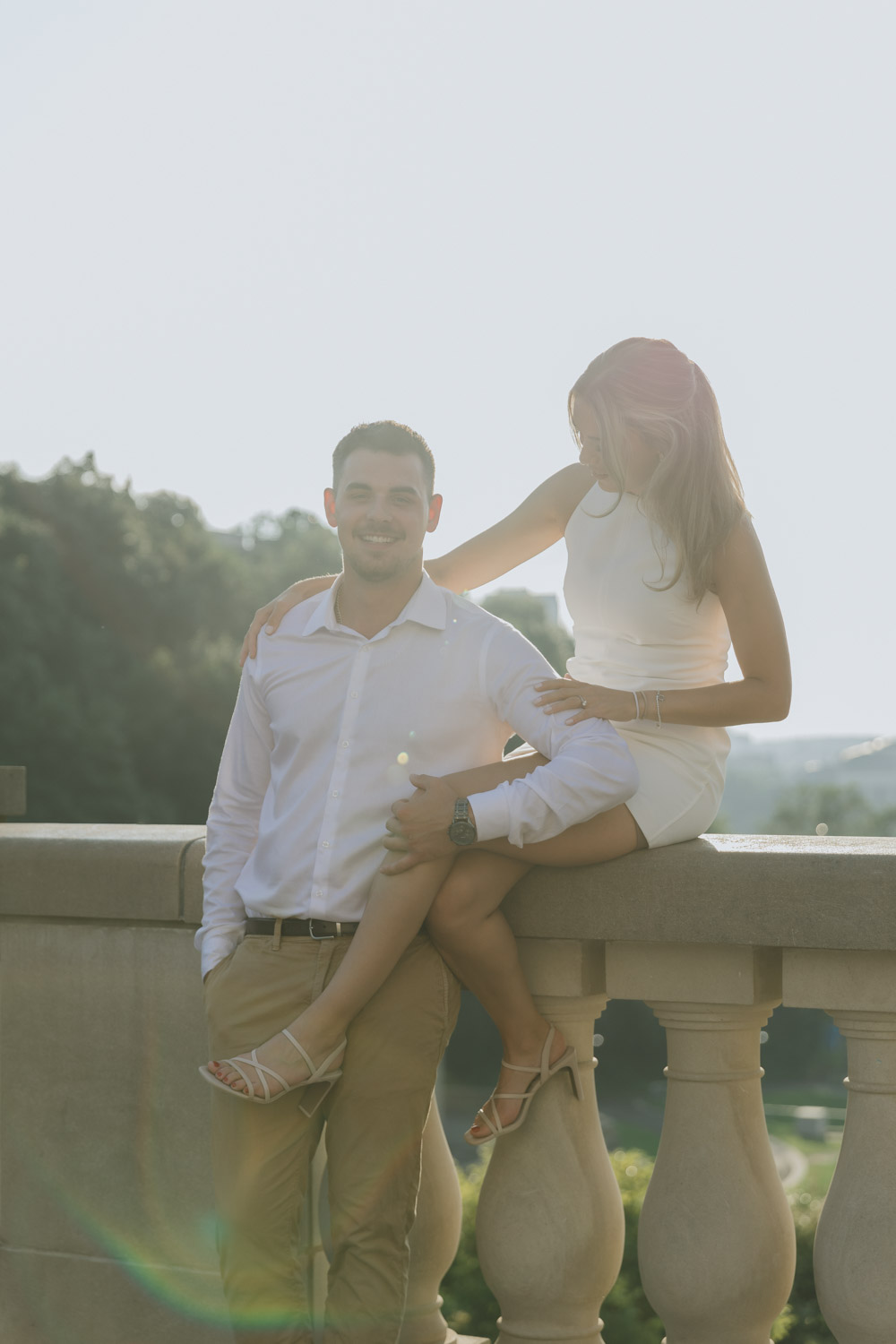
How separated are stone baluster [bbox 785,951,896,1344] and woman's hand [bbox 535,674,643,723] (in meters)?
0.67

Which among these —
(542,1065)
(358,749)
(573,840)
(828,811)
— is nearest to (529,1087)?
(542,1065)

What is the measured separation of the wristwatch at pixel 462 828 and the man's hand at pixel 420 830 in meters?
0.01

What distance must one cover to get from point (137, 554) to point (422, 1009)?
3222 cm

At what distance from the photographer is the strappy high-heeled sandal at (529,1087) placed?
120 inches

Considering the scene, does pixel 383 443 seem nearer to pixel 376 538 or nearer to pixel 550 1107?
pixel 376 538

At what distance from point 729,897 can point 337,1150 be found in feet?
3.20

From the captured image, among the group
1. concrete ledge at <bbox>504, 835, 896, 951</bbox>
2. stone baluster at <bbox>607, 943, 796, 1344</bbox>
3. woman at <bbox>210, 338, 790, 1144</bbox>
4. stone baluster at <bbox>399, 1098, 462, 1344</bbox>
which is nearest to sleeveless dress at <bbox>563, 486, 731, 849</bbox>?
woman at <bbox>210, 338, 790, 1144</bbox>

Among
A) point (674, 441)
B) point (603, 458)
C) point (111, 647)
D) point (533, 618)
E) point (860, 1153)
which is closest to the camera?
point (860, 1153)

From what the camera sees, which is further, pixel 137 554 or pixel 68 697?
pixel 137 554

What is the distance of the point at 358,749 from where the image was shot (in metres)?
3.20

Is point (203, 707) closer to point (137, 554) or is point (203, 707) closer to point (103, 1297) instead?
point (137, 554)

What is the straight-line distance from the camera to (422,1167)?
3.32 m

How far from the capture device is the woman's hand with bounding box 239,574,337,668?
3504 mm

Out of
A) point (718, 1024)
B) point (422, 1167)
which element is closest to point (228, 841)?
point (422, 1167)
